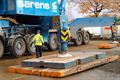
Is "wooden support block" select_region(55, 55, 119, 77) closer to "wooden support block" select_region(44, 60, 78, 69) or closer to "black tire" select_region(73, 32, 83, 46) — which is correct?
"wooden support block" select_region(44, 60, 78, 69)

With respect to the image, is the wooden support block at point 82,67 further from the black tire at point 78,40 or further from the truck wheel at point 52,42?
the black tire at point 78,40

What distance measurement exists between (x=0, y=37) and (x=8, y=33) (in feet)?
3.63

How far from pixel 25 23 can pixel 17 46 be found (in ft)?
10.5

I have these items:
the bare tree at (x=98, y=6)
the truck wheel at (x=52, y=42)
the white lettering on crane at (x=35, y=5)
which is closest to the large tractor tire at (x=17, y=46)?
the white lettering on crane at (x=35, y=5)

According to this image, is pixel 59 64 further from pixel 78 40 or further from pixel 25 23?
pixel 78 40

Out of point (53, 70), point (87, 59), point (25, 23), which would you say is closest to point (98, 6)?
point (25, 23)

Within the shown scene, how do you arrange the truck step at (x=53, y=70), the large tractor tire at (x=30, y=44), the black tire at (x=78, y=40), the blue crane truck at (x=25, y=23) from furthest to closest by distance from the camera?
the black tire at (x=78, y=40) < the large tractor tire at (x=30, y=44) < the blue crane truck at (x=25, y=23) < the truck step at (x=53, y=70)

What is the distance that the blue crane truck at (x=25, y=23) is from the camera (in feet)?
55.2

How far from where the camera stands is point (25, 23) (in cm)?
1997

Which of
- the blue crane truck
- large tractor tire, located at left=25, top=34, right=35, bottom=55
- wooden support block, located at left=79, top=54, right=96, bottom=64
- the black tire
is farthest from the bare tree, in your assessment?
wooden support block, located at left=79, top=54, right=96, bottom=64

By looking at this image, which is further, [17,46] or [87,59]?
[17,46]

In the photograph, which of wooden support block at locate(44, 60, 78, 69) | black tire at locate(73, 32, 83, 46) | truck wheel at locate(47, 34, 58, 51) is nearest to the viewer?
wooden support block at locate(44, 60, 78, 69)

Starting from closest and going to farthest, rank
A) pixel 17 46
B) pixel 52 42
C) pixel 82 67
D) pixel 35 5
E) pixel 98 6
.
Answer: pixel 82 67 → pixel 17 46 → pixel 35 5 → pixel 52 42 → pixel 98 6

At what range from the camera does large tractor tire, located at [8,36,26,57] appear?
1666cm
